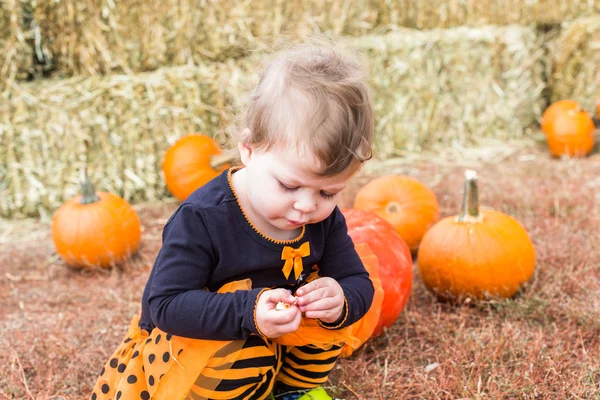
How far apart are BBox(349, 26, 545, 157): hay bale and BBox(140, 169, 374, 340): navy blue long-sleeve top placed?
11.0 ft

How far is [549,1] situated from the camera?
224 inches

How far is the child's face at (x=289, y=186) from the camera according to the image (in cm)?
147

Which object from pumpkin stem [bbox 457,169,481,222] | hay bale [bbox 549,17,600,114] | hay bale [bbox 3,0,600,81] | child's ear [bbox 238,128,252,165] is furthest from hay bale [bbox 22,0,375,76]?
hay bale [bbox 549,17,600,114]

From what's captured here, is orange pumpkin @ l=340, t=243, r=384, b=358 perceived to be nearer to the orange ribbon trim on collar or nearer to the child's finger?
the orange ribbon trim on collar

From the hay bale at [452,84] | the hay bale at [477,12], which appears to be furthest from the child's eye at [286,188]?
the hay bale at [477,12]

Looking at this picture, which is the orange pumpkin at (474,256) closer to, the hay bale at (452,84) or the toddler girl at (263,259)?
the toddler girl at (263,259)

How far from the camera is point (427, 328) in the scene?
7.69 ft

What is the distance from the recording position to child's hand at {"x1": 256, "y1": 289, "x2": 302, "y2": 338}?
1.48m

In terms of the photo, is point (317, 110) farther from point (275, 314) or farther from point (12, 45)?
point (12, 45)

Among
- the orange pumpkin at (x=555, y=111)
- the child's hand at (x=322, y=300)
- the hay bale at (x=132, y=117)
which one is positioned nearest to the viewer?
the child's hand at (x=322, y=300)

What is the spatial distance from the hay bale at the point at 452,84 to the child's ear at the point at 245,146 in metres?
3.39

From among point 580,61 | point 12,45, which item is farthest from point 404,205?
point 580,61

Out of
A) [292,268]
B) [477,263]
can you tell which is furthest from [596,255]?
[292,268]

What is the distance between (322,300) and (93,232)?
1.82 meters
